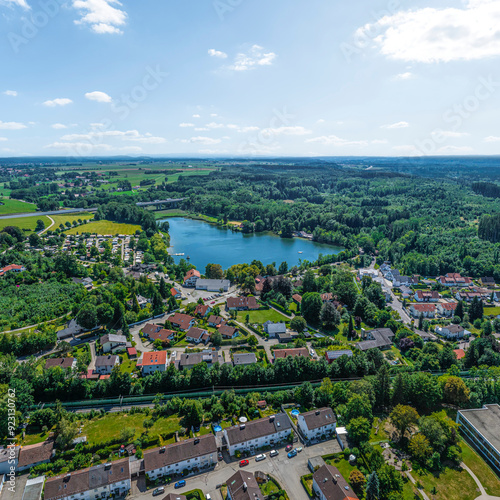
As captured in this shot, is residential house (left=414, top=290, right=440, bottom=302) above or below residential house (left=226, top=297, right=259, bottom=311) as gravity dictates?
below

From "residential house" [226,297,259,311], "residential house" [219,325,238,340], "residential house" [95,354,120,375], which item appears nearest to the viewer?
"residential house" [95,354,120,375]

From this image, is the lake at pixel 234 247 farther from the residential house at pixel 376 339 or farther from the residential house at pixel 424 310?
the residential house at pixel 376 339

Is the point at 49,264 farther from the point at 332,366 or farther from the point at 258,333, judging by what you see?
the point at 332,366

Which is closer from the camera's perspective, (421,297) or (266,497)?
(266,497)

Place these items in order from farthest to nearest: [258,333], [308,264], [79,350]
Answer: [308,264]
[258,333]
[79,350]

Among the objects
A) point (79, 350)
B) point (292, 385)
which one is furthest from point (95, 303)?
point (292, 385)

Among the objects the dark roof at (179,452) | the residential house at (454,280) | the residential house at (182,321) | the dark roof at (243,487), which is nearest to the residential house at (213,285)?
the residential house at (182,321)

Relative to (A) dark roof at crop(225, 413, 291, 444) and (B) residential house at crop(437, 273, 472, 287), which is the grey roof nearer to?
(A) dark roof at crop(225, 413, 291, 444)

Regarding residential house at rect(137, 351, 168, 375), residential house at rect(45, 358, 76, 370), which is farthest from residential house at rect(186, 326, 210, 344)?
residential house at rect(45, 358, 76, 370)
